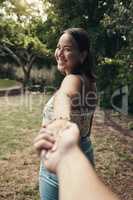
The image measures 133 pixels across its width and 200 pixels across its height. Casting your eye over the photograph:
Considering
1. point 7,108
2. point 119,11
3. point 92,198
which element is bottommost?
point 7,108

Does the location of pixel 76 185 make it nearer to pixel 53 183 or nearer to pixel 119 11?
pixel 53 183

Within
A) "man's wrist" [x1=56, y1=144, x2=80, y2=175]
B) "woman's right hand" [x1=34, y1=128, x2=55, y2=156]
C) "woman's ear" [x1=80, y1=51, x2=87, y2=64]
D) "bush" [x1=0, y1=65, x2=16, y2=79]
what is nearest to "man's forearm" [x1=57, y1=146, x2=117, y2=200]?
"man's wrist" [x1=56, y1=144, x2=80, y2=175]

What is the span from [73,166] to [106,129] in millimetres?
10061

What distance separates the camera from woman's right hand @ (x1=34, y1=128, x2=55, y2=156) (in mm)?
1123

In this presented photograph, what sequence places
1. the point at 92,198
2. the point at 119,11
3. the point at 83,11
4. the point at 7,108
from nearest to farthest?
the point at 92,198
the point at 119,11
the point at 7,108
the point at 83,11

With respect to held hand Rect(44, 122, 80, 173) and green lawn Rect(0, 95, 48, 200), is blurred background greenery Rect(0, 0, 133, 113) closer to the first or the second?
green lawn Rect(0, 95, 48, 200)

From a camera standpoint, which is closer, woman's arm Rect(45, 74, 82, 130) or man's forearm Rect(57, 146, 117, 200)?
man's forearm Rect(57, 146, 117, 200)

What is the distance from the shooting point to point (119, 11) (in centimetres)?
1038

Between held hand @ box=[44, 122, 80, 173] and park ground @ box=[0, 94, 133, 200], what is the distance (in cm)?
439

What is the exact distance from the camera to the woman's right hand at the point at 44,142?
3.69ft

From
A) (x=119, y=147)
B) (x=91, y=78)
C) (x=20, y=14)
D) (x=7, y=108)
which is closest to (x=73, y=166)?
(x=91, y=78)

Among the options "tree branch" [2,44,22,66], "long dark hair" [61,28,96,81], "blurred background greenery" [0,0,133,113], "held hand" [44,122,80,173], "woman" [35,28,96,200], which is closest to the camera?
"held hand" [44,122,80,173]

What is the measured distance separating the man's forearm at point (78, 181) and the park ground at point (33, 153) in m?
4.50

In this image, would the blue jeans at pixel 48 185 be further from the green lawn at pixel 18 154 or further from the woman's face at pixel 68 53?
the green lawn at pixel 18 154
